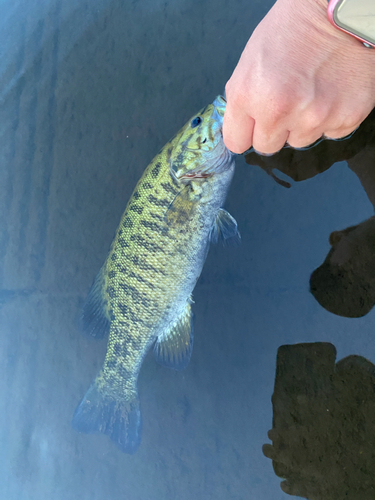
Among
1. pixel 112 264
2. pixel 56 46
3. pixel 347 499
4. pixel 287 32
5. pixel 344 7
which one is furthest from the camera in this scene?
pixel 56 46

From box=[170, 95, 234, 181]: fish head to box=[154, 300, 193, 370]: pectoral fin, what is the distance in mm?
895

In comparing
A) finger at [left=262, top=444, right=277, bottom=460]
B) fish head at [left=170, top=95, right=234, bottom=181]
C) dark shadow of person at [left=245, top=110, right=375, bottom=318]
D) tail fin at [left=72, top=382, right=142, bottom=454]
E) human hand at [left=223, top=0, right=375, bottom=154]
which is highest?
human hand at [left=223, top=0, right=375, bottom=154]

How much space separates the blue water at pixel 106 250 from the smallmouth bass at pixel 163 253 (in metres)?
0.29

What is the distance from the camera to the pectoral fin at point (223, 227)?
2.12m

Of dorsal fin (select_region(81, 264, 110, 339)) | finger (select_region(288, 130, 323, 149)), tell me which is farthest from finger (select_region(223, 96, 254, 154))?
dorsal fin (select_region(81, 264, 110, 339))

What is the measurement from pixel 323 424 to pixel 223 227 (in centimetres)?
140

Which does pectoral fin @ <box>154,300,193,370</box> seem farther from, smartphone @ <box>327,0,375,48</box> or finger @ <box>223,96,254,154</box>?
smartphone @ <box>327,0,375,48</box>

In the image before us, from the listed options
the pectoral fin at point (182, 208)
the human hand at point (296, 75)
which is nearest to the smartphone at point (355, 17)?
the human hand at point (296, 75)

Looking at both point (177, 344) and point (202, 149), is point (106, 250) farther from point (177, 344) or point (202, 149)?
point (202, 149)

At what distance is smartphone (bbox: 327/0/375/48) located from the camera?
111 centimetres

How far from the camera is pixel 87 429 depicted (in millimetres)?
2344

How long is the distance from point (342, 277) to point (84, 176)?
2116mm

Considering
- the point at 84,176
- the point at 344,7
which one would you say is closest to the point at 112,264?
the point at 84,176

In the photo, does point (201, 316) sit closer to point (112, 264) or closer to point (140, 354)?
point (140, 354)
